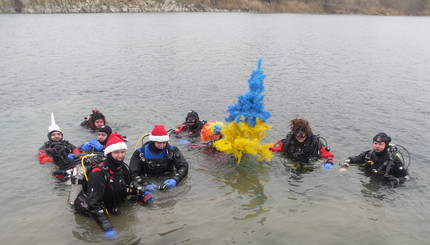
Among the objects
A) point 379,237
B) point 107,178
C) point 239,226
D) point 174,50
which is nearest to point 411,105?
point 379,237

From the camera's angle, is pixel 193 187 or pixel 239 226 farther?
pixel 193 187

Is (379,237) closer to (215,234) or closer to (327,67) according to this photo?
(215,234)

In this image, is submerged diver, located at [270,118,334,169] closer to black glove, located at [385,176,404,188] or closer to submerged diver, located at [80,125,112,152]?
black glove, located at [385,176,404,188]

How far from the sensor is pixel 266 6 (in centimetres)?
12200

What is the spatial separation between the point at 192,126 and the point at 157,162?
3509 millimetres

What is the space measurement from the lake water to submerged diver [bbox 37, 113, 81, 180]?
0.33 meters

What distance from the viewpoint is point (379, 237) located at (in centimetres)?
655

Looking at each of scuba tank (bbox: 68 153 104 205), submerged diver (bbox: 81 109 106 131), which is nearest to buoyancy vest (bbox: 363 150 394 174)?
scuba tank (bbox: 68 153 104 205)

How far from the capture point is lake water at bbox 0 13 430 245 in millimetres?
6684

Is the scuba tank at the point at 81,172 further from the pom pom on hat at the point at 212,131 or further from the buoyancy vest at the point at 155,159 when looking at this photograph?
the pom pom on hat at the point at 212,131

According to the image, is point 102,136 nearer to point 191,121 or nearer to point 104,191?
point 191,121

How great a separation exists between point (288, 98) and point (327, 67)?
9.60 metres

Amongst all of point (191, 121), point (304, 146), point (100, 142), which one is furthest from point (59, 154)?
point (304, 146)

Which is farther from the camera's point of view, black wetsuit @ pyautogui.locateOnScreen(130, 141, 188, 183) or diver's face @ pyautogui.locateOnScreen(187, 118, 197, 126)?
diver's face @ pyautogui.locateOnScreen(187, 118, 197, 126)
